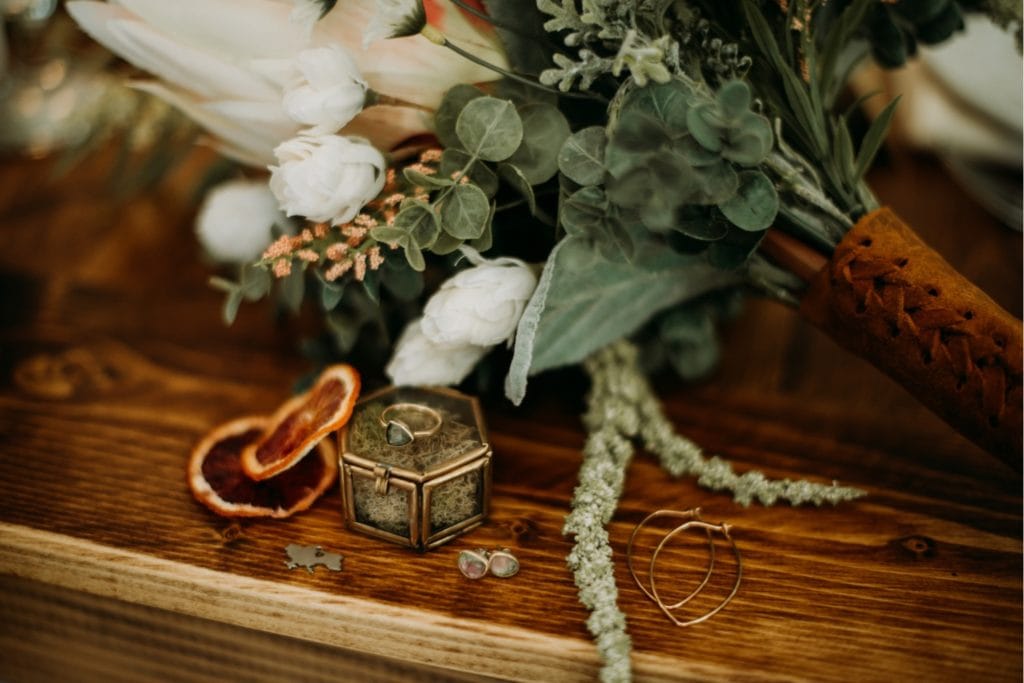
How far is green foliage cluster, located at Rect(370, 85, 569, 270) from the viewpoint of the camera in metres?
0.45

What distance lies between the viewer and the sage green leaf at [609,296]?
0.51 meters

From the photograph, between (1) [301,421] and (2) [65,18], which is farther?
(2) [65,18]

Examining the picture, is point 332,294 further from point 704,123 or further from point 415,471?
point 704,123

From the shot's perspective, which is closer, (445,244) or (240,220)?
(445,244)

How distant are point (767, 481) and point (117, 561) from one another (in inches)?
15.5

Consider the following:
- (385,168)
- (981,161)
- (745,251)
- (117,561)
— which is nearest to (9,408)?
(117,561)

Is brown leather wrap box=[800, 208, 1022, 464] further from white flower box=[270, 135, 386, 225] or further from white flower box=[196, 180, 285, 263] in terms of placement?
white flower box=[196, 180, 285, 263]

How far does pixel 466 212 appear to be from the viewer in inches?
17.8

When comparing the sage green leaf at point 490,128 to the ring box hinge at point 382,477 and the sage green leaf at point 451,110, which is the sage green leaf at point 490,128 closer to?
the sage green leaf at point 451,110

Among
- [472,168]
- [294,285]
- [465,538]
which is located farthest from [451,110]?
[465,538]

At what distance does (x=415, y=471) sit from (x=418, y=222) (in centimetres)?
14

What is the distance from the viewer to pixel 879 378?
2.06ft

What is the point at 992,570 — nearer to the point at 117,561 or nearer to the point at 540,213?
the point at 540,213

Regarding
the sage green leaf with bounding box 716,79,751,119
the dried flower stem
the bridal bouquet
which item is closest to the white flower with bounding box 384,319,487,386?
the bridal bouquet
